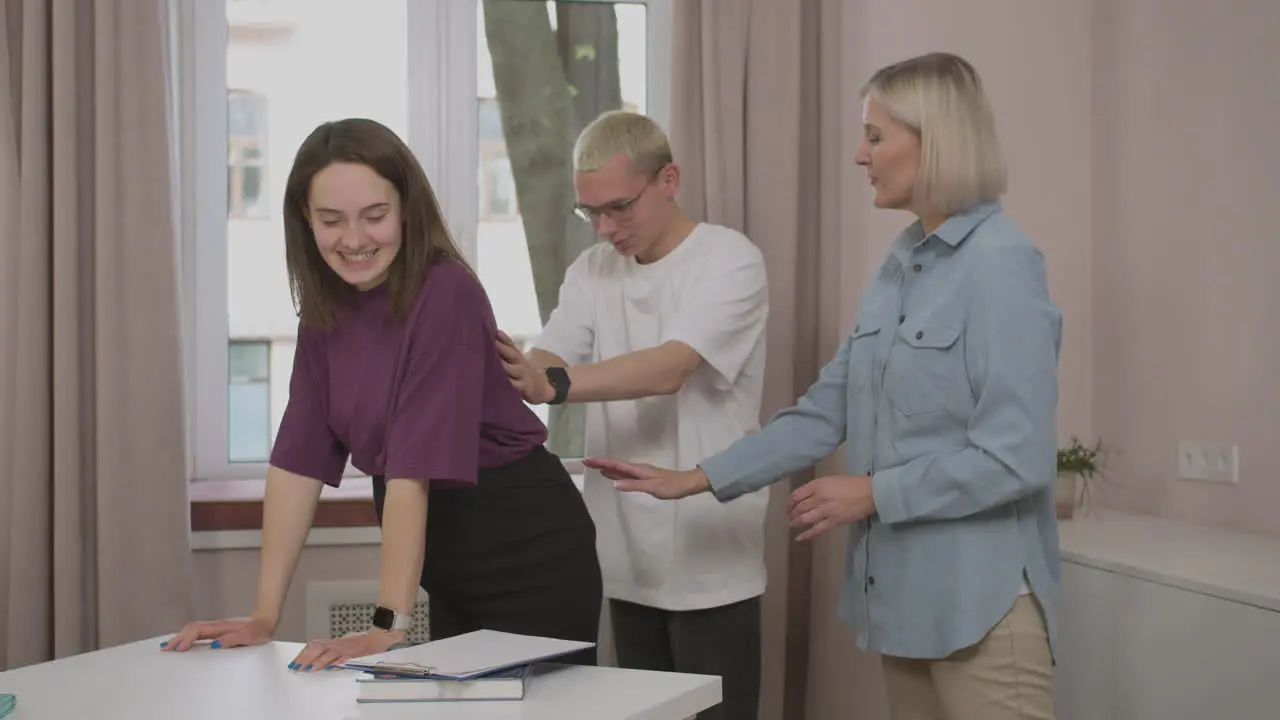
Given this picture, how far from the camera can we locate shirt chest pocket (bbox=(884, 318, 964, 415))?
5.66ft

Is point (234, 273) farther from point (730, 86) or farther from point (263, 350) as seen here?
point (730, 86)

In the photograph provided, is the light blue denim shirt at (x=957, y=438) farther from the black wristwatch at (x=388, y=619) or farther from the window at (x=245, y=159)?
the window at (x=245, y=159)

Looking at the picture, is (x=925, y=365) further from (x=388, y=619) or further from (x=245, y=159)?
(x=245, y=159)

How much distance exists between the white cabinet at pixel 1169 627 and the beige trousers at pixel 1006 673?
35 cm

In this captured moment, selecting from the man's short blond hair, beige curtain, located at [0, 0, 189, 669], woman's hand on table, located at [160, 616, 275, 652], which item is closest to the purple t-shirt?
woman's hand on table, located at [160, 616, 275, 652]

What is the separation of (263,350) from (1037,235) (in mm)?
1827

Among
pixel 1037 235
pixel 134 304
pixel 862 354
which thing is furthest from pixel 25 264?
pixel 1037 235

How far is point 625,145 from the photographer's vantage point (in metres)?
2.21

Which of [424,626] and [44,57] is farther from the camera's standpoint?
Result: [424,626]

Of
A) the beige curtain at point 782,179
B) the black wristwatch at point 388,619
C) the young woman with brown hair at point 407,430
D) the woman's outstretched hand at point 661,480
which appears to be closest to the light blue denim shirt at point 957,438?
the woman's outstretched hand at point 661,480

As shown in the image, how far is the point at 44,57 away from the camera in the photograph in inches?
107

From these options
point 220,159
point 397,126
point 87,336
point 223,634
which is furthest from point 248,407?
point 223,634

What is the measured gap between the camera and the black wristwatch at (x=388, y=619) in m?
1.52

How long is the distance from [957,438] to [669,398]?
62 centimetres
